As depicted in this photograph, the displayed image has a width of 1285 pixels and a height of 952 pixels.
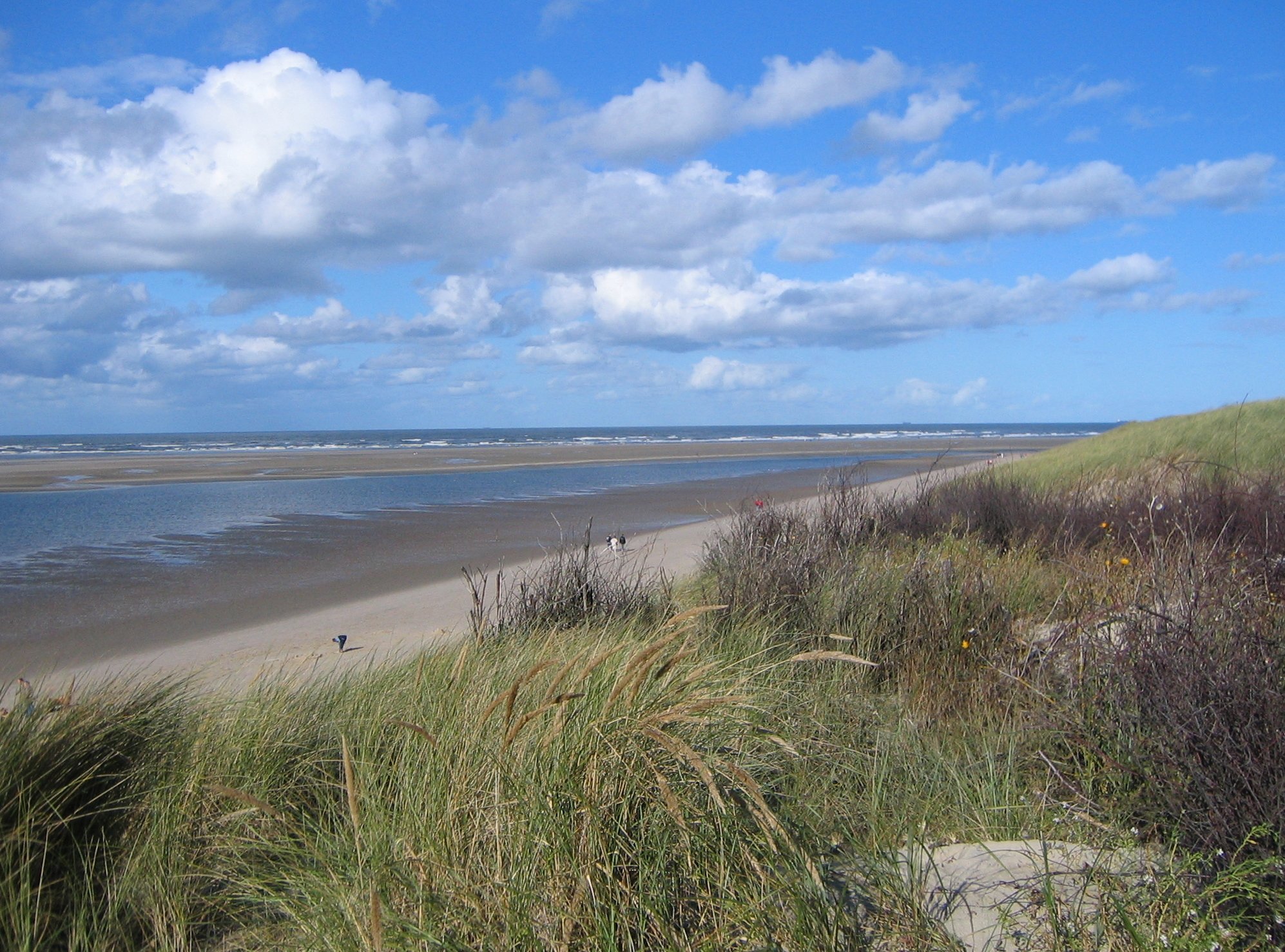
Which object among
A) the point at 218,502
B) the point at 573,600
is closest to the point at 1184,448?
the point at 573,600

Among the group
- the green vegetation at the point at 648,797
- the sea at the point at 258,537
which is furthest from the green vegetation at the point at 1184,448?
the green vegetation at the point at 648,797

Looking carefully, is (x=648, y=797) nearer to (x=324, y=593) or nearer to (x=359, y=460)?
(x=324, y=593)

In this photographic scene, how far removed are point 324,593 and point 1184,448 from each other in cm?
1403

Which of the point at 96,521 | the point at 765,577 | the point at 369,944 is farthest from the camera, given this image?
the point at 96,521

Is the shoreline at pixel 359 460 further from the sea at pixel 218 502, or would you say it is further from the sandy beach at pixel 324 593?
the sandy beach at pixel 324 593

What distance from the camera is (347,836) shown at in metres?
3.01

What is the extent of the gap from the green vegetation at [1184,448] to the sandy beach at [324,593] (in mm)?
4456

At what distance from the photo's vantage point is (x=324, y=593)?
12.9m

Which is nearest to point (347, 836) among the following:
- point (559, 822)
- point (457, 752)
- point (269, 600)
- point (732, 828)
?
point (457, 752)

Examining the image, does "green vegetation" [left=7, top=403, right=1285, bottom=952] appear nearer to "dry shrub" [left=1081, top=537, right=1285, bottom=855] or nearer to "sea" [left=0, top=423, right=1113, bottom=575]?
"dry shrub" [left=1081, top=537, right=1285, bottom=855]

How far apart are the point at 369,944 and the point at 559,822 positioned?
1.94 feet

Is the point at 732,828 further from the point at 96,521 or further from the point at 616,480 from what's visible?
the point at 616,480

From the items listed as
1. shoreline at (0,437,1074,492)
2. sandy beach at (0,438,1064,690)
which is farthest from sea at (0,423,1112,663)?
shoreline at (0,437,1074,492)

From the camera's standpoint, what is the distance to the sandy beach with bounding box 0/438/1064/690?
8.77m
